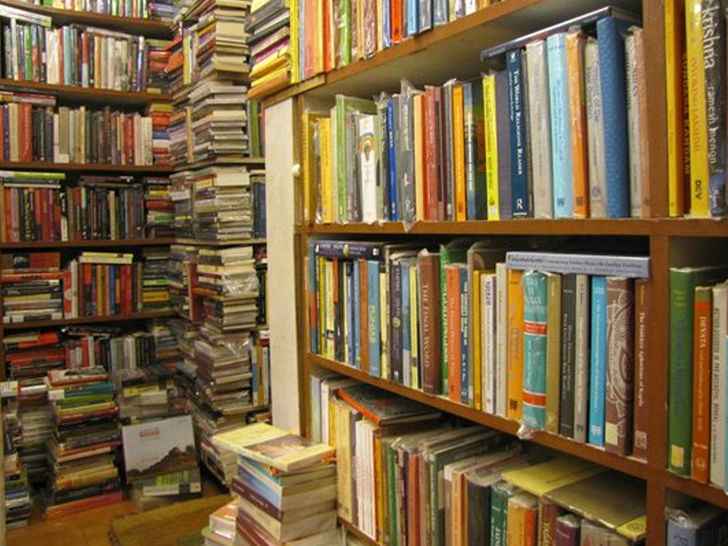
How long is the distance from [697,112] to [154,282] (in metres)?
3.02

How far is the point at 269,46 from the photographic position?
5.70 ft

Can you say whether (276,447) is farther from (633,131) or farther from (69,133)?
(69,133)

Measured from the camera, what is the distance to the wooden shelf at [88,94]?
309cm

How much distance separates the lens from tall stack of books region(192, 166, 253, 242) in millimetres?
2791

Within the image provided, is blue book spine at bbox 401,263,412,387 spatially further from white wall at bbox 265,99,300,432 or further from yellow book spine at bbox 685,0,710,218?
yellow book spine at bbox 685,0,710,218

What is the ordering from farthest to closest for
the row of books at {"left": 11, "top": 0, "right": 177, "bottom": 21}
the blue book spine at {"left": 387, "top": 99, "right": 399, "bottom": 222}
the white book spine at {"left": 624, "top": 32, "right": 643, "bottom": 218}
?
the row of books at {"left": 11, "top": 0, "right": 177, "bottom": 21}, the blue book spine at {"left": 387, "top": 99, "right": 399, "bottom": 222}, the white book spine at {"left": 624, "top": 32, "right": 643, "bottom": 218}

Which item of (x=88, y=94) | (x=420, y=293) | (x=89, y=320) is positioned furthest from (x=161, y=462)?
(x=420, y=293)

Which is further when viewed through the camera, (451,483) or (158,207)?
(158,207)

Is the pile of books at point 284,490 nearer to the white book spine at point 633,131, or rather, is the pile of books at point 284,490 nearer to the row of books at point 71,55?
the white book spine at point 633,131

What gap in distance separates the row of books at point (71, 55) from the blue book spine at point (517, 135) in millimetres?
2781

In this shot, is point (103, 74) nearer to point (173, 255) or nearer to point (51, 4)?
point (51, 4)

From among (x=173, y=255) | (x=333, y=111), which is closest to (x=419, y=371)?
(x=333, y=111)

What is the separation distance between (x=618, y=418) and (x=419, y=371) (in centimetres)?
46

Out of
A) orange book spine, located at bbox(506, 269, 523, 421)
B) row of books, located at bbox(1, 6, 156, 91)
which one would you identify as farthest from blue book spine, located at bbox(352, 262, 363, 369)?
row of books, located at bbox(1, 6, 156, 91)
